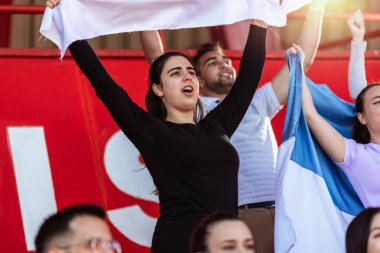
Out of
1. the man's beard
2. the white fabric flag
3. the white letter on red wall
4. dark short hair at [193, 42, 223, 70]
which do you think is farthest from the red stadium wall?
the white fabric flag

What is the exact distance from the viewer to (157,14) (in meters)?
4.46

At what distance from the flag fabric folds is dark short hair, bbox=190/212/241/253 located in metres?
0.87

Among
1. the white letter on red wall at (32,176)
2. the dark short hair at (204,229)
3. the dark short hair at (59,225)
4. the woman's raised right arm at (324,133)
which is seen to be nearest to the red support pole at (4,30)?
the white letter on red wall at (32,176)

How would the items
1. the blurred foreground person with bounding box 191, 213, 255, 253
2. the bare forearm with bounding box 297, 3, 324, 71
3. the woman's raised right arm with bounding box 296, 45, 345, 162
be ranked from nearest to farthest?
the blurred foreground person with bounding box 191, 213, 255, 253 < the woman's raised right arm with bounding box 296, 45, 345, 162 < the bare forearm with bounding box 297, 3, 324, 71

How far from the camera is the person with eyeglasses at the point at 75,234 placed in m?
2.98

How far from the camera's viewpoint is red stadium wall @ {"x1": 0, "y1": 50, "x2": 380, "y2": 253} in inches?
201

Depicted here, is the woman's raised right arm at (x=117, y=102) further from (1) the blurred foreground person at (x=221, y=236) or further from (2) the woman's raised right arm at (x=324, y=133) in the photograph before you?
(2) the woman's raised right arm at (x=324, y=133)

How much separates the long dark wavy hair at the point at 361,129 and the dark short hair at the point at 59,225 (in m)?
2.00

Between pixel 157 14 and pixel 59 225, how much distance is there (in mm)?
1710

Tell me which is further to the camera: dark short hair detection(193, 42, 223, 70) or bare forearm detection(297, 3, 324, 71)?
dark short hair detection(193, 42, 223, 70)

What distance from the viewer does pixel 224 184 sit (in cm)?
374

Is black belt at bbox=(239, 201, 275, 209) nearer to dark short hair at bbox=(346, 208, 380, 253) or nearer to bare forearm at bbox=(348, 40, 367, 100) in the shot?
bare forearm at bbox=(348, 40, 367, 100)

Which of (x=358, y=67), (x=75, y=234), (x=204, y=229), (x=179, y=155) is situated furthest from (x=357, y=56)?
(x=75, y=234)

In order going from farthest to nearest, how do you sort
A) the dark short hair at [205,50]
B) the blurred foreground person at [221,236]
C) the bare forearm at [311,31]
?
1. the dark short hair at [205,50]
2. the bare forearm at [311,31]
3. the blurred foreground person at [221,236]
